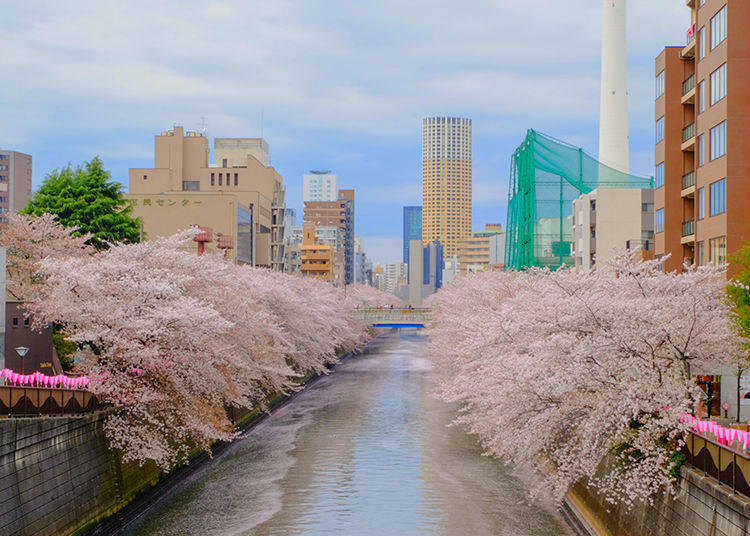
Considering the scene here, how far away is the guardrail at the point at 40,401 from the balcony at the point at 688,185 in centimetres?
2925

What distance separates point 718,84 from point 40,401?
30.2m

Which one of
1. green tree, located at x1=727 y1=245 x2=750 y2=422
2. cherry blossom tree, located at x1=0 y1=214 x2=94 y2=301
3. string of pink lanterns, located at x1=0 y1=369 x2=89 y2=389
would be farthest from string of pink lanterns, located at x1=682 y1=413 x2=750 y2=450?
cherry blossom tree, located at x1=0 y1=214 x2=94 y2=301

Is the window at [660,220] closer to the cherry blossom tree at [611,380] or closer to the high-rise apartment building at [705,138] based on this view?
the high-rise apartment building at [705,138]

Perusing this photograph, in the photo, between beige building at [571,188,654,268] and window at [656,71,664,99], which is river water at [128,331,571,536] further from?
beige building at [571,188,654,268]

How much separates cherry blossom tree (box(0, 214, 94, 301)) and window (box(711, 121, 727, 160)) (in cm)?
3457

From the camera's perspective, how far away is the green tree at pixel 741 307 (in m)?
26.1

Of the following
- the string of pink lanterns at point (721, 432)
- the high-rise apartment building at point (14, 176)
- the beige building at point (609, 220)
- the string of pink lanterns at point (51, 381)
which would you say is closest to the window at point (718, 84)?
the string of pink lanterns at point (721, 432)

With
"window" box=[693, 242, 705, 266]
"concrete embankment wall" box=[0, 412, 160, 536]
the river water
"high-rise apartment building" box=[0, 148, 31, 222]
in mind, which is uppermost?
"high-rise apartment building" box=[0, 148, 31, 222]

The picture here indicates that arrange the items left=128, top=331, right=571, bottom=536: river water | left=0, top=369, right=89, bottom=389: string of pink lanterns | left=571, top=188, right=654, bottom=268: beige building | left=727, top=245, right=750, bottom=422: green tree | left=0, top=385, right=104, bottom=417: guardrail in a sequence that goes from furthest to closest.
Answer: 1. left=571, top=188, right=654, bottom=268: beige building
2. left=0, top=369, right=89, bottom=389: string of pink lanterns
3. left=128, top=331, right=571, bottom=536: river water
4. left=727, top=245, right=750, bottom=422: green tree
5. left=0, top=385, right=104, bottom=417: guardrail

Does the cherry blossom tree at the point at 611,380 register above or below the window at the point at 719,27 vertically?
below

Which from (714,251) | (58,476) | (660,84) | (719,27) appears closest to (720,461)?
(58,476)

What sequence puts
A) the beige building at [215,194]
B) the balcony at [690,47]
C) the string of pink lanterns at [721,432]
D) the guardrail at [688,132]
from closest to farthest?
the string of pink lanterns at [721,432], the guardrail at [688,132], the balcony at [690,47], the beige building at [215,194]

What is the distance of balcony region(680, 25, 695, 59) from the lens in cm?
4046

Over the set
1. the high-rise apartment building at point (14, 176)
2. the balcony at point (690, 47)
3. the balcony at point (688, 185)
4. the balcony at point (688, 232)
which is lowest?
the balcony at point (688, 232)
